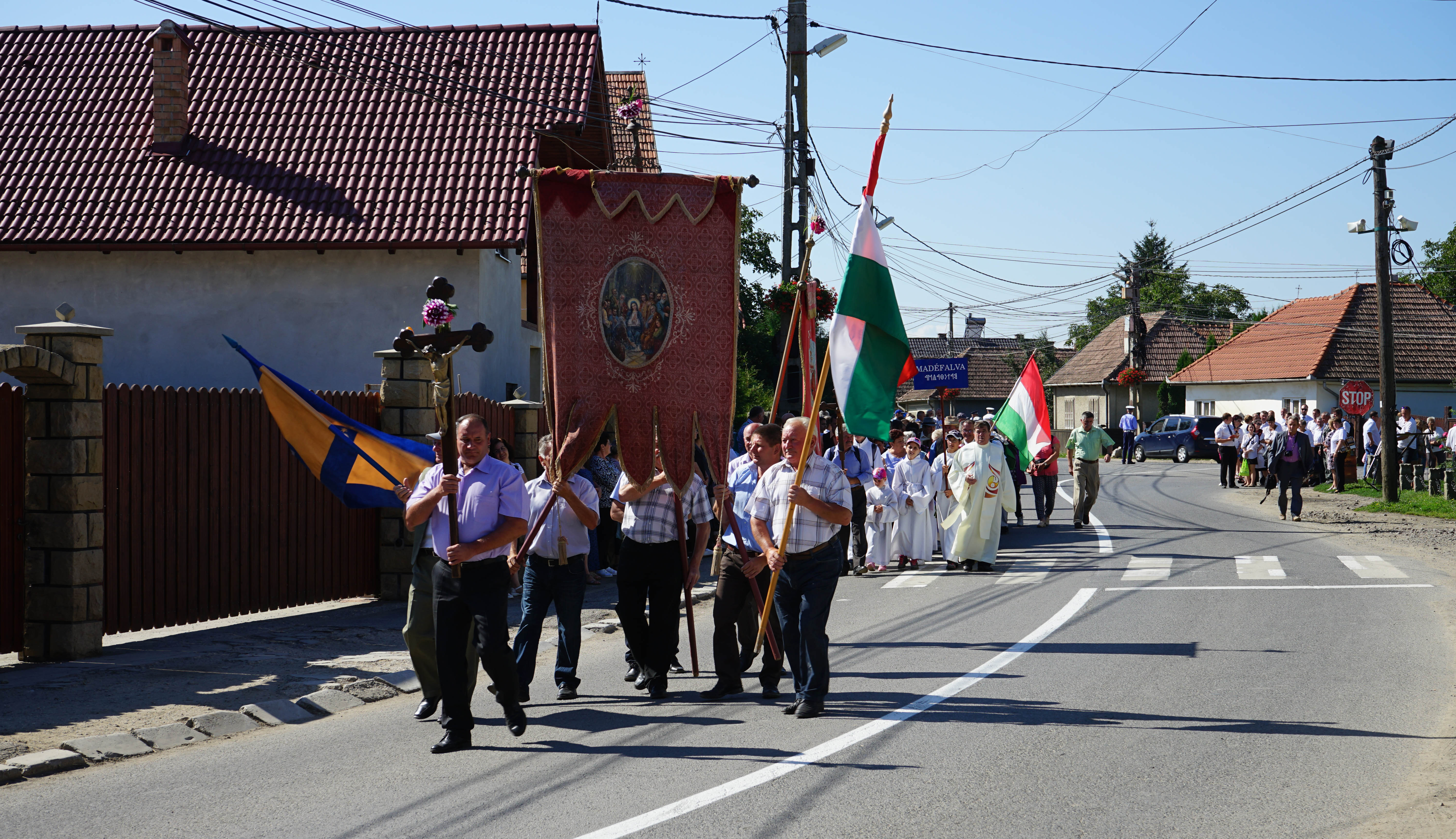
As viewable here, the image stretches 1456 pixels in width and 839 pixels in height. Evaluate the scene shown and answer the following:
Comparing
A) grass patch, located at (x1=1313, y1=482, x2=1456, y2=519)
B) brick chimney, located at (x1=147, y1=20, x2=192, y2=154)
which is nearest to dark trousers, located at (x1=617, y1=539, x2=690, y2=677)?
brick chimney, located at (x1=147, y1=20, x2=192, y2=154)

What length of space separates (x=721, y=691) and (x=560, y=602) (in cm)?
126

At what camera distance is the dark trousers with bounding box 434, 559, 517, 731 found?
7.14 meters

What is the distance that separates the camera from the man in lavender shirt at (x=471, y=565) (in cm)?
714

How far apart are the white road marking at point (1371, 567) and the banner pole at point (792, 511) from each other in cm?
883

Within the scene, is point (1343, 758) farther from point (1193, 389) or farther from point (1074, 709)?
point (1193, 389)

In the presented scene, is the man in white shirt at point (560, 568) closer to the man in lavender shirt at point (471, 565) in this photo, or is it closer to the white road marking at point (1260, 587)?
the man in lavender shirt at point (471, 565)

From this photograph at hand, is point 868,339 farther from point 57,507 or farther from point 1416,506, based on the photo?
point 1416,506

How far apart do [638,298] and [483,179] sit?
1089cm

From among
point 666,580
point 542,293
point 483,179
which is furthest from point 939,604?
point 483,179

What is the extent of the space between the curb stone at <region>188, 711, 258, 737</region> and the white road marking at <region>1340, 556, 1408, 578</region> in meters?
12.0

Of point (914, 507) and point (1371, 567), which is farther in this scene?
point (914, 507)

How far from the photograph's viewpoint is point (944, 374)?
32.7m

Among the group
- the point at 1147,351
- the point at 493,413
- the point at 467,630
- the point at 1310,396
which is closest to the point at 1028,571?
the point at 493,413

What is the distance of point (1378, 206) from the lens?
27.2 m
